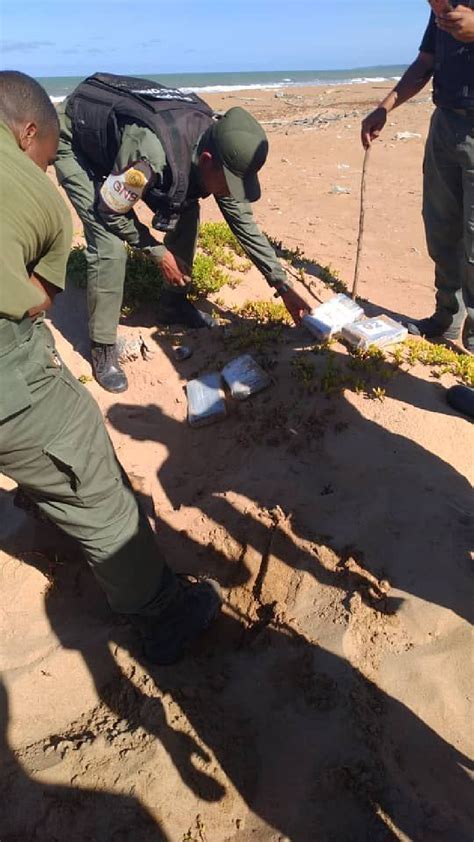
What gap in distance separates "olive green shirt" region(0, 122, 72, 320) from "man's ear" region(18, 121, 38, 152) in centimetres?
7

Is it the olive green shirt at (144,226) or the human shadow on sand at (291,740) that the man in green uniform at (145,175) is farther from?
the human shadow on sand at (291,740)

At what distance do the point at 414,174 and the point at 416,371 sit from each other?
8479 millimetres

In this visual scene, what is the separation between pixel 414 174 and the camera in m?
11.3

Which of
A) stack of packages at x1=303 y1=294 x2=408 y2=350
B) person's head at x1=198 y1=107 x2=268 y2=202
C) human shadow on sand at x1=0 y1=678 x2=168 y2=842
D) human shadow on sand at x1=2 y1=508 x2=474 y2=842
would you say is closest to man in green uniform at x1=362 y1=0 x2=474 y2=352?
stack of packages at x1=303 y1=294 x2=408 y2=350

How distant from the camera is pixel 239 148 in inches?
140

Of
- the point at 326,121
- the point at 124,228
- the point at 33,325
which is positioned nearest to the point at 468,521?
the point at 33,325

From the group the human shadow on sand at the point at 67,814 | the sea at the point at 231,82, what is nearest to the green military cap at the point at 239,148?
the human shadow on sand at the point at 67,814

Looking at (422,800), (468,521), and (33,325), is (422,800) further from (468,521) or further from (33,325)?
(33,325)

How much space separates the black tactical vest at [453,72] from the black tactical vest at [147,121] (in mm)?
1552

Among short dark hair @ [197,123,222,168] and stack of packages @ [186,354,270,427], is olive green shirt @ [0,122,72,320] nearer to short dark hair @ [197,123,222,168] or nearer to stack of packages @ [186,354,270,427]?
short dark hair @ [197,123,222,168]

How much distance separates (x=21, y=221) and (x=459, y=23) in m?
2.99

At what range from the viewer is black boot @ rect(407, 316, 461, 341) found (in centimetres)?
498

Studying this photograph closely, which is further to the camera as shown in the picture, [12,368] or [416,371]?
[416,371]

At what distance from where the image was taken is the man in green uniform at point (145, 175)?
12.2 feet
